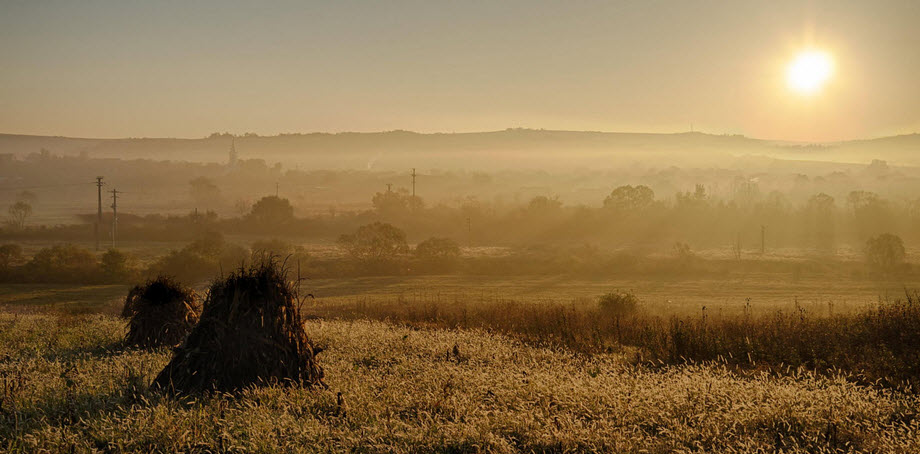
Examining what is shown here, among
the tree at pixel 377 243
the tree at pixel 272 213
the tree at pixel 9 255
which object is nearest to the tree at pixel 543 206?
the tree at pixel 272 213

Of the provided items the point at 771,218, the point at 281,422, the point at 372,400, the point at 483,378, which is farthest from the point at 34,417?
the point at 771,218

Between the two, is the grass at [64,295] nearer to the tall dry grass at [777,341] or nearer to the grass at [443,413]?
the tall dry grass at [777,341]

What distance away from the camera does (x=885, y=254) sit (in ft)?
232

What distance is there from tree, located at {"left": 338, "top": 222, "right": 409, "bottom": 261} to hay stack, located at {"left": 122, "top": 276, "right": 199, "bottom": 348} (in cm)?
5619

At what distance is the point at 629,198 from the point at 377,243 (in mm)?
57167

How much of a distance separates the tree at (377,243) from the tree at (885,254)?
49042 millimetres

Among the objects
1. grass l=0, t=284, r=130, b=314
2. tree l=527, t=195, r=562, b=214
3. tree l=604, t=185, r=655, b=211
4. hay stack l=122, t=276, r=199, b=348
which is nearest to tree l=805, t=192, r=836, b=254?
tree l=604, t=185, r=655, b=211

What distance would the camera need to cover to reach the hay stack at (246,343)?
9.09m

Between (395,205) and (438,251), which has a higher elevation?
(395,205)

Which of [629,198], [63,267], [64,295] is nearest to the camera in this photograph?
[64,295]

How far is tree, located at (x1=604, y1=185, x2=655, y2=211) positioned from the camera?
374 ft

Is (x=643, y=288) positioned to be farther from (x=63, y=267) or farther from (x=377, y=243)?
(x=63, y=267)

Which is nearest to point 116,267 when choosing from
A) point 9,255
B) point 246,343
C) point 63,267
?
point 63,267

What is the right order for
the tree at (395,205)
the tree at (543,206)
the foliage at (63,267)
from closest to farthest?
the foliage at (63,267)
the tree at (543,206)
the tree at (395,205)
